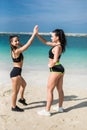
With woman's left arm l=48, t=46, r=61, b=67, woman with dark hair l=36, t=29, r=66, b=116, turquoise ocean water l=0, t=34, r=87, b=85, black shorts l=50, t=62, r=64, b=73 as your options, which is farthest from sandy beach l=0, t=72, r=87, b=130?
turquoise ocean water l=0, t=34, r=87, b=85

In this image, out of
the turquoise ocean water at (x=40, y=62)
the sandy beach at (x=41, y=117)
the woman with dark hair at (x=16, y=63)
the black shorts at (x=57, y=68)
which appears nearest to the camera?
the sandy beach at (x=41, y=117)

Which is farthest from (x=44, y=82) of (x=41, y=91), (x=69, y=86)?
(x=41, y=91)

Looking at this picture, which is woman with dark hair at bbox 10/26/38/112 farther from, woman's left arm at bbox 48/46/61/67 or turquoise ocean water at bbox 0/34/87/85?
turquoise ocean water at bbox 0/34/87/85

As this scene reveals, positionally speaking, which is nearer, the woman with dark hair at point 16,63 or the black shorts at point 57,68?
the black shorts at point 57,68

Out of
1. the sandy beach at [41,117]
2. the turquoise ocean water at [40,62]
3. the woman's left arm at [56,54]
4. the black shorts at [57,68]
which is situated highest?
the woman's left arm at [56,54]

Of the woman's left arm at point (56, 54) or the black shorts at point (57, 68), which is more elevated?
the woman's left arm at point (56, 54)

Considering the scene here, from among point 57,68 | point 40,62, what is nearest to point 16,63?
point 57,68

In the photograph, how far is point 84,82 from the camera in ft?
40.6

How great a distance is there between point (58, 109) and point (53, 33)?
5.23 ft

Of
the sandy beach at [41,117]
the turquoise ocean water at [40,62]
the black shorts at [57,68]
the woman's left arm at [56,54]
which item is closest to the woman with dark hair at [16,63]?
the sandy beach at [41,117]

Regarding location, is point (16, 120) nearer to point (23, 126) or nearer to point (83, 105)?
point (23, 126)

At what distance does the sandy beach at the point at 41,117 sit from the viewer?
7062 millimetres

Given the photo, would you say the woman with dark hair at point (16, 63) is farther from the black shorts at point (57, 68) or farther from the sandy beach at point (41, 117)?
the black shorts at point (57, 68)

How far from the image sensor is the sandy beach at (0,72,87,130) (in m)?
7.06
